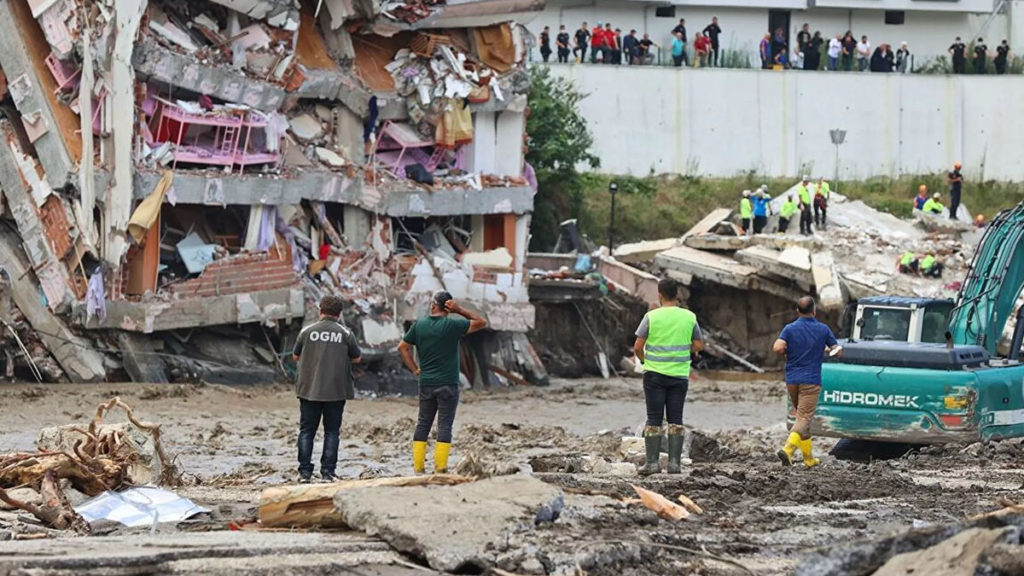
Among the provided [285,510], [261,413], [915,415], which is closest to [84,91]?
[261,413]

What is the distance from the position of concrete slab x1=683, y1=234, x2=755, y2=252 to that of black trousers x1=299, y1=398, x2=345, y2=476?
2545cm

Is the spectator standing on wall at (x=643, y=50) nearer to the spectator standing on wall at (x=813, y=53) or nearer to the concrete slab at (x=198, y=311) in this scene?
the spectator standing on wall at (x=813, y=53)

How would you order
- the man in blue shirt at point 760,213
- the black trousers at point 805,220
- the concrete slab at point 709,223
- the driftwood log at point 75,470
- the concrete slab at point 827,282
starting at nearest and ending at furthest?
the driftwood log at point 75,470, the concrete slab at point 827,282, the black trousers at point 805,220, the concrete slab at point 709,223, the man in blue shirt at point 760,213

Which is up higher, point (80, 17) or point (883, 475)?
point (80, 17)

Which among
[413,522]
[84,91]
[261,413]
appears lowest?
[261,413]

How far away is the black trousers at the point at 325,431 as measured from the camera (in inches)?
568

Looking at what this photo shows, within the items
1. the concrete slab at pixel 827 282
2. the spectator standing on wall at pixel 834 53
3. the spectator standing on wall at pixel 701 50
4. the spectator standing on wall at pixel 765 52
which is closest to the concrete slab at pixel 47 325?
the concrete slab at pixel 827 282

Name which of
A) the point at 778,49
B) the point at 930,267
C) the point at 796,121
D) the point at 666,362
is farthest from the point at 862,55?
the point at 666,362

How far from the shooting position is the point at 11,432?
2186 centimetres

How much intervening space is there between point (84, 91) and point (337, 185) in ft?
18.1

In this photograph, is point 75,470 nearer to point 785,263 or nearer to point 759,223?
point 785,263

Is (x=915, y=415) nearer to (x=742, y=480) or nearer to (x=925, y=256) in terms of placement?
(x=742, y=480)

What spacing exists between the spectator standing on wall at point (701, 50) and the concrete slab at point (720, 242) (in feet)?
38.5

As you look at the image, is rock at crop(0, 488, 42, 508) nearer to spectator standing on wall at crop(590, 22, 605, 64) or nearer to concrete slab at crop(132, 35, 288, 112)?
concrete slab at crop(132, 35, 288, 112)
